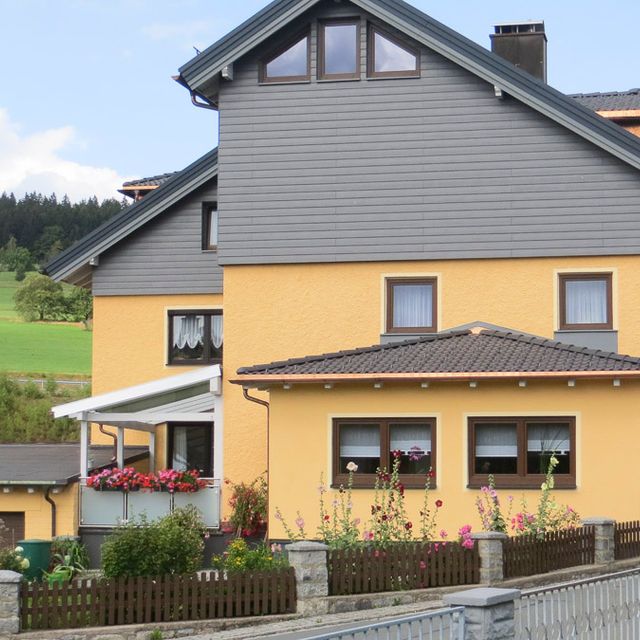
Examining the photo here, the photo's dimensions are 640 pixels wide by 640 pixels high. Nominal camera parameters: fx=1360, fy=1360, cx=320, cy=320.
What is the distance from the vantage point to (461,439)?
21844 mm

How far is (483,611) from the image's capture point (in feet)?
31.5

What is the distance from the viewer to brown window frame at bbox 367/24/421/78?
25125 mm

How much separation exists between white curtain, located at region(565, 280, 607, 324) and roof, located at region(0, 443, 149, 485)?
944 cm

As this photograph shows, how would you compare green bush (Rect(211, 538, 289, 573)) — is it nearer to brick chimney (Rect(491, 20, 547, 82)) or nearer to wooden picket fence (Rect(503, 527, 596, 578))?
wooden picket fence (Rect(503, 527, 596, 578))

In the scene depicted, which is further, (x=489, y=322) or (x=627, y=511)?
(x=489, y=322)

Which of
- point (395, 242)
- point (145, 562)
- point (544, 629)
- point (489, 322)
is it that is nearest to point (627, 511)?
point (489, 322)

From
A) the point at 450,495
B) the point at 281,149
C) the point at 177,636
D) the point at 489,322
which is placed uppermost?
the point at 281,149

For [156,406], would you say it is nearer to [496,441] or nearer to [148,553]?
[496,441]

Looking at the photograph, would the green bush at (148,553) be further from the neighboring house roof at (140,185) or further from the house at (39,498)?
the neighboring house roof at (140,185)

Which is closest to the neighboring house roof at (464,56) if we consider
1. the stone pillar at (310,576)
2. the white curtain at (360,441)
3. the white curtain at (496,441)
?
the white curtain at (496,441)

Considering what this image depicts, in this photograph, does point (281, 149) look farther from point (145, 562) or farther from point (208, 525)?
point (145, 562)

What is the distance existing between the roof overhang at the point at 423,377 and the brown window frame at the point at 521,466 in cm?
76

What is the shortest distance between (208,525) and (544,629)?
14.3 m

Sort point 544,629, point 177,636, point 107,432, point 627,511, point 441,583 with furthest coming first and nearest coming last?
point 107,432 → point 627,511 → point 441,583 → point 177,636 → point 544,629
